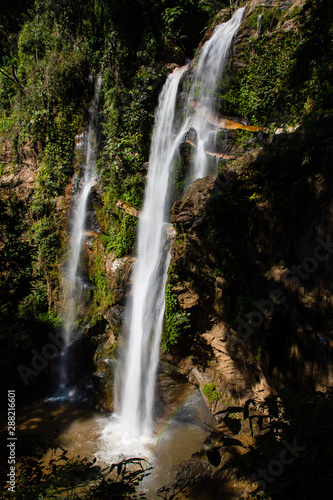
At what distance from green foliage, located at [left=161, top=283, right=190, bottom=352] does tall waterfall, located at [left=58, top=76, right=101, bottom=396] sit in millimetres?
5046

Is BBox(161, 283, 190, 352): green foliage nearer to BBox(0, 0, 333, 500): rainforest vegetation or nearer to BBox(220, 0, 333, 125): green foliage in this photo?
BBox(0, 0, 333, 500): rainforest vegetation

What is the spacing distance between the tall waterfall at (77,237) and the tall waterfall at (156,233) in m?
3.07

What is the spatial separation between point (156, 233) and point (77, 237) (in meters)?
3.94

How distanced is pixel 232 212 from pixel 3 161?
12870 mm

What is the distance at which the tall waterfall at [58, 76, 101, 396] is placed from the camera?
1009 cm

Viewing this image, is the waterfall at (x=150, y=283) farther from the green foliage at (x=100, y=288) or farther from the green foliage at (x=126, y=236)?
the green foliage at (x=100, y=288)

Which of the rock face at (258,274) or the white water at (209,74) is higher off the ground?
the white water at (209,74)

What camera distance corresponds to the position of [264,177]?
522cm

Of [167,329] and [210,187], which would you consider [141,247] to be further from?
[210,187]

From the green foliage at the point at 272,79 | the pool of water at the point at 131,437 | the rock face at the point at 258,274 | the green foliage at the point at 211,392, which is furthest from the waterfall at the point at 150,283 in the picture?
the green foliage at the point at 272,79

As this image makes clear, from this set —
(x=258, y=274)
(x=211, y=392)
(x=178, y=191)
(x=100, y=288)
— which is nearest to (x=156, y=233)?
(x=178, y=191)

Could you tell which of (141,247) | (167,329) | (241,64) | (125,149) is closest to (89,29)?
(125,149)

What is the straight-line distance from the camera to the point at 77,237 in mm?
11141

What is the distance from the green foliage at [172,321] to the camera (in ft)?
21.4
